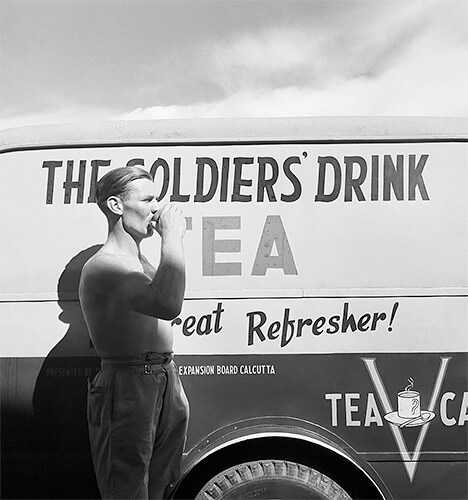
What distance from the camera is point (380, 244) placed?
3430mm

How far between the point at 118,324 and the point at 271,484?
1242 mm

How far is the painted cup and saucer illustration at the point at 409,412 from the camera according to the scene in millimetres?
3395

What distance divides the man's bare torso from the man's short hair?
38cm

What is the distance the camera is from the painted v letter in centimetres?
340

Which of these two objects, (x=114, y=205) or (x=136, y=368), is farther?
(x=114, y=205)

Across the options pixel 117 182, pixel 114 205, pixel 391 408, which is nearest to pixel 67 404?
pixel 114 205

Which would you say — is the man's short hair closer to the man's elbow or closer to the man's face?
the man's face

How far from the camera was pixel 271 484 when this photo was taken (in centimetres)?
341

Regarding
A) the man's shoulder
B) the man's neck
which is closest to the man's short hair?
the man's neck

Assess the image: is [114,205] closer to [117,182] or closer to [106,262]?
[117,182]

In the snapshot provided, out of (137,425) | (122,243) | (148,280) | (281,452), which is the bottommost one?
(281,452)

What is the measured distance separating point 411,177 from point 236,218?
1.03m

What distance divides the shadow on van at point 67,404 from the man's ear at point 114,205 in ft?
0.75

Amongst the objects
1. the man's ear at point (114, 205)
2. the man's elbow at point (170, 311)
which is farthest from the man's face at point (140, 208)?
the man's elbow at point (170, 311)
